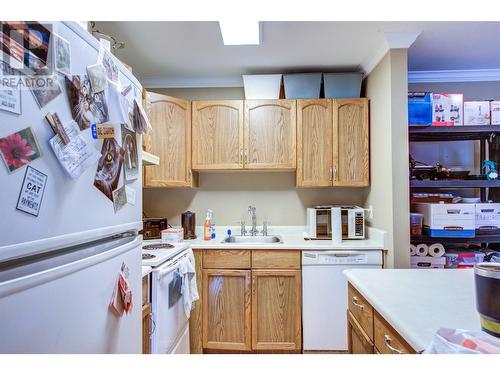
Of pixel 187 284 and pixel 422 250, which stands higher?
pixel 422 250

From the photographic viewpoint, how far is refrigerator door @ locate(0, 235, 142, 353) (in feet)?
1.64

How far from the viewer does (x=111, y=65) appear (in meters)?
0.86

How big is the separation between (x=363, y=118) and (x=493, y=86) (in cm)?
140

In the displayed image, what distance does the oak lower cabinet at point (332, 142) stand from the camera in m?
2.62

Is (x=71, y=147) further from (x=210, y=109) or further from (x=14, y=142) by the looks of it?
(x=210, y=109)

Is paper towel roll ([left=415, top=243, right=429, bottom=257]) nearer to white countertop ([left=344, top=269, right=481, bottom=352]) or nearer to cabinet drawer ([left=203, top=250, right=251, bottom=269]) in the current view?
white countertop ([left=344, top=269, right=481, bottom=352])

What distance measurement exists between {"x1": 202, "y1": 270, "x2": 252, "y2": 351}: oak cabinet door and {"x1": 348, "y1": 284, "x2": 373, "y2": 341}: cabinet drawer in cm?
109

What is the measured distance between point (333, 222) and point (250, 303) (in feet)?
3.19

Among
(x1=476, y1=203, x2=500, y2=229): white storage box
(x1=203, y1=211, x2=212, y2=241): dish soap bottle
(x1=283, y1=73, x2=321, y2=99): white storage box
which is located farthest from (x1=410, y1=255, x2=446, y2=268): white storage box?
(x1=203, y1=211, x2=212, y2=241): dish soap bottle

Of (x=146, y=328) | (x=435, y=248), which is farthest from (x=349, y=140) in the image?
(x=146, y=328)

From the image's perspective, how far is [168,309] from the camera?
1.75 metres

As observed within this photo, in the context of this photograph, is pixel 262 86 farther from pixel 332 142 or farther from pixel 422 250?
pixel 422 250

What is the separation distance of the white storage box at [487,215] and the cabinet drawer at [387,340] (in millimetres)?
1884
